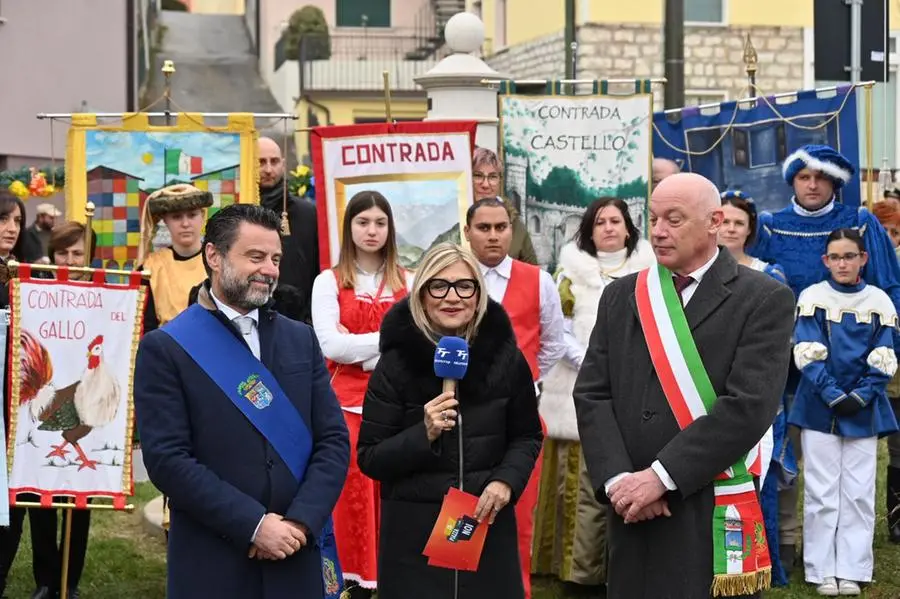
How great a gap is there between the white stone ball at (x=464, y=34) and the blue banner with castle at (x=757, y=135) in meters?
1.69

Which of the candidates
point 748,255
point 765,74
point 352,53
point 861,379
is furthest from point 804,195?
point 352,53

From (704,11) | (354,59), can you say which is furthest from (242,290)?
(354,59)

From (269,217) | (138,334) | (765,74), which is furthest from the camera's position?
(765,74)

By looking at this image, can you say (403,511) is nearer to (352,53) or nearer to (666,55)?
(666,55)

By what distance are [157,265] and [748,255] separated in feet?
10.1

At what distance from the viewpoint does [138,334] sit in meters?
6.90

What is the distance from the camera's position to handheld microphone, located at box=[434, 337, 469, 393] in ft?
17.0

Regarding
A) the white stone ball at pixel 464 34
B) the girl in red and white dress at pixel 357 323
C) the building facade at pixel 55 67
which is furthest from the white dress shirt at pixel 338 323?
the building facade at pixel 55 67

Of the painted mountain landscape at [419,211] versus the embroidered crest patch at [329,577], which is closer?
the embroidered crest patch at [329,577]

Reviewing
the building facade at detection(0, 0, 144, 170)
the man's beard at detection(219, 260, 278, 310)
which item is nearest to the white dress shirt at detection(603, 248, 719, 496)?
the man's beard at detection(219, 260, 278, 310)

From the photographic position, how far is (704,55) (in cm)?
2788

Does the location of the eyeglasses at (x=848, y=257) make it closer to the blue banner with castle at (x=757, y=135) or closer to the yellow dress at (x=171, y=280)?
the blue banner with castle at (x=757, y=135)

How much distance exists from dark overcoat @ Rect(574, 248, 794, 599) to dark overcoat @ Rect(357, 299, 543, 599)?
313 millimetres

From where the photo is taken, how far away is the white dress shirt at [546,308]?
7098mm
